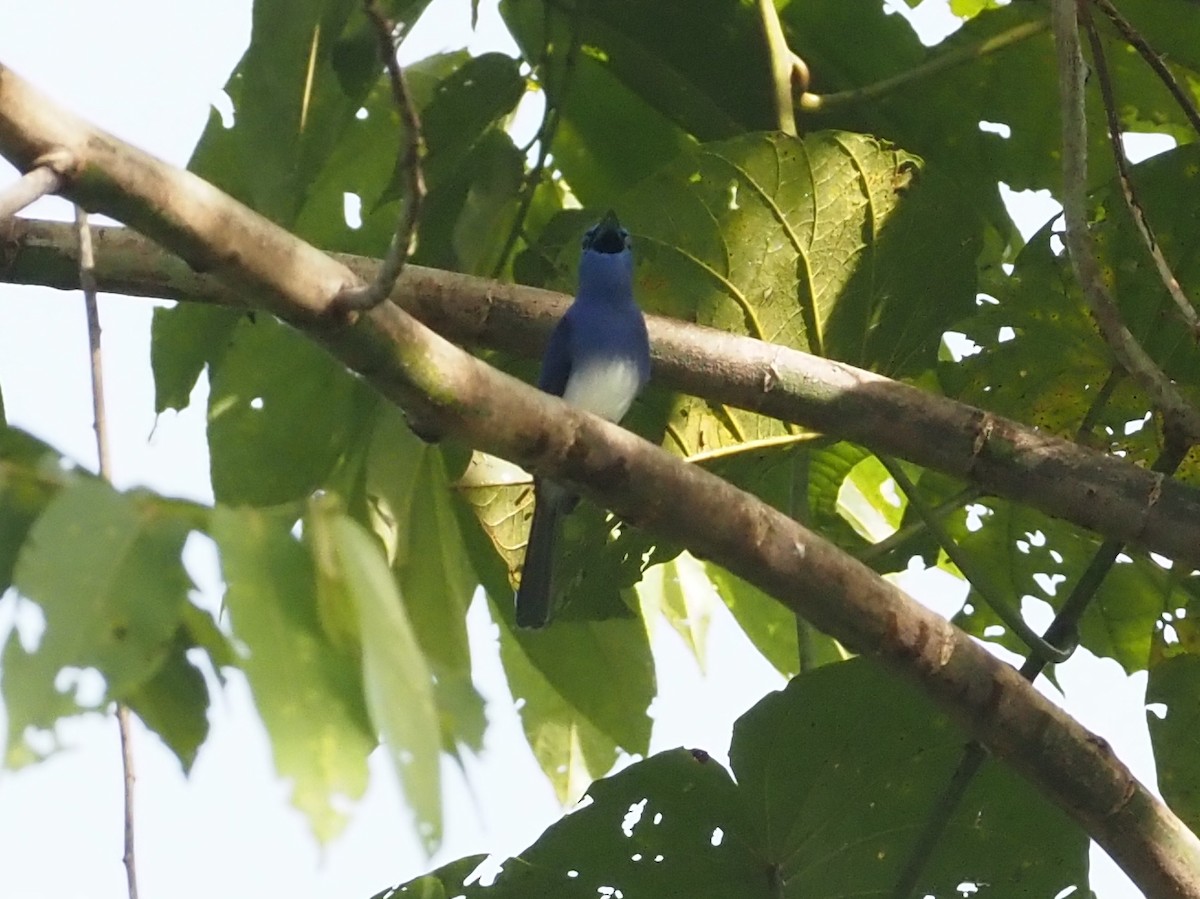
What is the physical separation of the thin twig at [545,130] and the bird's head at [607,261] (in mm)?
122

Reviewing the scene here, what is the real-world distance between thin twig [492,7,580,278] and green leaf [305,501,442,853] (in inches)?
65.8

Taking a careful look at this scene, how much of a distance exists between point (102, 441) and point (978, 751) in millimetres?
1562

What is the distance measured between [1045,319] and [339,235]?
130 cm

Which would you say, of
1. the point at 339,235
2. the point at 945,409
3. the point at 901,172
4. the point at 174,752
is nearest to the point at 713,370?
the point at 945,409

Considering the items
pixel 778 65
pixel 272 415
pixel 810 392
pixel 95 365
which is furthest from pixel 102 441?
pixel 778 65

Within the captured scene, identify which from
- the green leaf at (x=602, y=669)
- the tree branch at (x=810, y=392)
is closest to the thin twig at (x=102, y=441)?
the tree branch at (x=810, y=392)

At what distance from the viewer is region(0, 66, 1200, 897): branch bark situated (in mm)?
1330

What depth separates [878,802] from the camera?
2.49 m

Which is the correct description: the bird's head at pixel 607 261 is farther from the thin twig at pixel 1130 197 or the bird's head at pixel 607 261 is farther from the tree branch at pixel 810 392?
the thin twig at pixel 1130 197

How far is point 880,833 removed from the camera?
251 cm

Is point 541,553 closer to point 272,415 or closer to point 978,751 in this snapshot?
point 272,415

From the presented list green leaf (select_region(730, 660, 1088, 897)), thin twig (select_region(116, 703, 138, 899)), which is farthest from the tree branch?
thin twig (select_region(116, 703, 138, 899))

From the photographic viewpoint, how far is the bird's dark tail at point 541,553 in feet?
8.46

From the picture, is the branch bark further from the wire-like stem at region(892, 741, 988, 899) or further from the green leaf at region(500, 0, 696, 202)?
the green leaf at region(500, 0, 696, 202)
